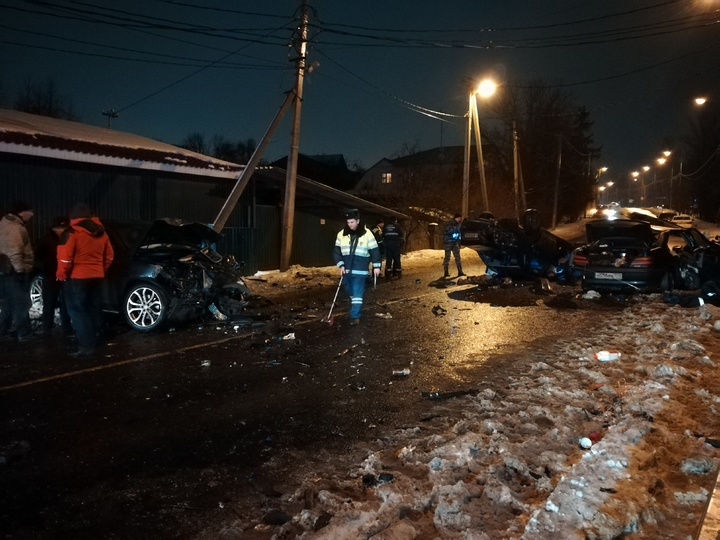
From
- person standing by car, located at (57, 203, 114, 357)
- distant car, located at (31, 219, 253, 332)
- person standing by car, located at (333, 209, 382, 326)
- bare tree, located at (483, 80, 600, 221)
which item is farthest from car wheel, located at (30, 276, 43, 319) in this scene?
bare tree, located at (483, 80, 600, 221)

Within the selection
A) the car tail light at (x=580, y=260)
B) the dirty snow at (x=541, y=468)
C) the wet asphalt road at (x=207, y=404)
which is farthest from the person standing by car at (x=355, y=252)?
the car tail light at (x=580, y=260)

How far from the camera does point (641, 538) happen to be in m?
3.06

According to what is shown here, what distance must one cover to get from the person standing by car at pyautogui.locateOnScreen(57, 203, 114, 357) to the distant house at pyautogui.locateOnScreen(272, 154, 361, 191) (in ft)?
161

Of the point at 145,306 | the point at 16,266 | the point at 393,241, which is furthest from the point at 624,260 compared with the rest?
the point at 16,266

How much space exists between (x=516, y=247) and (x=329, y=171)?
51.1m

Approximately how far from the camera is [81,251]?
24.0 feet

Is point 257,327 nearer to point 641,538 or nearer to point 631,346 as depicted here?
point 631,346

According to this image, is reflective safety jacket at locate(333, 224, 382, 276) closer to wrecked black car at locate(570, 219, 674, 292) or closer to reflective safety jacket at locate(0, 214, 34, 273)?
reflective safety jacket at locate(0, 214, 34, 273)

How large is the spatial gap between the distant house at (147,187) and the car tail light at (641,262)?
33.9 ft

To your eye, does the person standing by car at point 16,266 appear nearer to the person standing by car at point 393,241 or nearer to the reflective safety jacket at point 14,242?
the reflective safety jacket at point 14,242

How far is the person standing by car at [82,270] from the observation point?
7.23m

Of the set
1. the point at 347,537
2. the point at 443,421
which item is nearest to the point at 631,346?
the point at 443,421

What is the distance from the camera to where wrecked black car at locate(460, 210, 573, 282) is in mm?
14570

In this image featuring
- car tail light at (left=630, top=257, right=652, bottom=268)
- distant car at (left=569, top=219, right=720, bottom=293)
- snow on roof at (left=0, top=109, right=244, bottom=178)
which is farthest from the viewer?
car tail light at (left=630, top=257, right=652, bottom=268)
